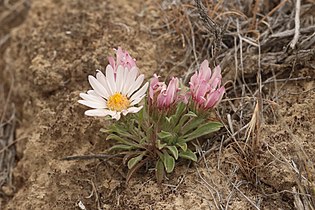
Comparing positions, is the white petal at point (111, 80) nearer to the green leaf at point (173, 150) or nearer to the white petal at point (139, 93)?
the white petal at point (139, 93)

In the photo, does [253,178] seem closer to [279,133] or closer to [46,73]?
[279,133]

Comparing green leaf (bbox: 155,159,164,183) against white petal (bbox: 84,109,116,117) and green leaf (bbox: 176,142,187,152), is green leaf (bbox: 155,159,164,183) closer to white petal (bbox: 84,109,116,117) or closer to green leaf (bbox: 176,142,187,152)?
green leaf (bbox: 176,142,187,152)

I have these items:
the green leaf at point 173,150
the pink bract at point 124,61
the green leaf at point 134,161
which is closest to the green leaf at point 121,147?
the green leaf at point 134,161

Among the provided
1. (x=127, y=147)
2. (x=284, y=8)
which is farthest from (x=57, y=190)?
(x=284, y=8)

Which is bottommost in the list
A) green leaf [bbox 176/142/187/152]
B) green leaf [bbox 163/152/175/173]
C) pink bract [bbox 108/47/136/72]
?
green leaf [bbox 163/152/175/173]

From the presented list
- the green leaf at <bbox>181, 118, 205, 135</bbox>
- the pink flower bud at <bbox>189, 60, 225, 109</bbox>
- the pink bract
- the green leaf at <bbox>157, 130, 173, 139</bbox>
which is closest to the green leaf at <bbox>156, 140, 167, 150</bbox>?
the green leaf at <bbox>157, 130, 173, 139</bbox>
